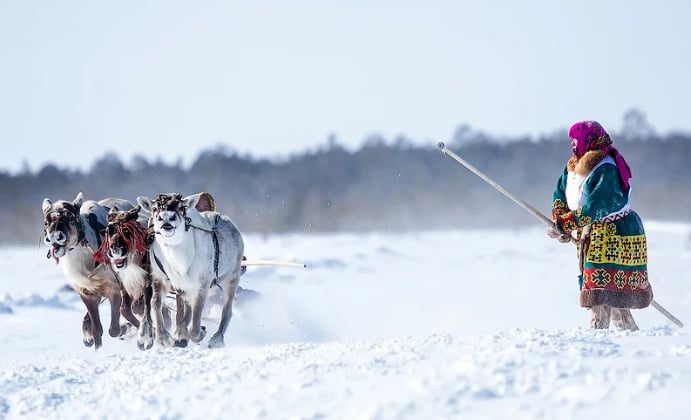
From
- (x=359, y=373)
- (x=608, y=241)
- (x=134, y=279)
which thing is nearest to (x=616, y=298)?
(x=608, y=241)

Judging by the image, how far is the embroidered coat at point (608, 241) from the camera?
7.54 m

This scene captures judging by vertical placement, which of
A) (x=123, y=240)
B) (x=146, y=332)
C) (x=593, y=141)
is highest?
(x=593, y=141)

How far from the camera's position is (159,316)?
836 centimetres

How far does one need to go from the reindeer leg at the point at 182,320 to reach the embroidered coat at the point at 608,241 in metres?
3.04

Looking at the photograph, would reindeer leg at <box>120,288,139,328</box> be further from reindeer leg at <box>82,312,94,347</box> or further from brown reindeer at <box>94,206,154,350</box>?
reindeer leg at <box>82,312,94,347</box>

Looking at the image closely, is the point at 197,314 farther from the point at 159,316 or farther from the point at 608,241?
the point at 608,241

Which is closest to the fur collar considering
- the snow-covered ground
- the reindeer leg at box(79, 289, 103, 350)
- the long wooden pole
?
the long wooden pole

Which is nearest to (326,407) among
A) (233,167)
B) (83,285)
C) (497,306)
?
(83,285)

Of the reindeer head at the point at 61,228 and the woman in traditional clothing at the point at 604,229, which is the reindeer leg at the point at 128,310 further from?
the woman in traditional clothing at the point at 604,229

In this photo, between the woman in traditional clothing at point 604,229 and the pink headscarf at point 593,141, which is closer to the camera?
the woman in traditional clothing at point 604,229

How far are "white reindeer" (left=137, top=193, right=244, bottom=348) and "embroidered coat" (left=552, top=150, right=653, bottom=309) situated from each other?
2826 mm

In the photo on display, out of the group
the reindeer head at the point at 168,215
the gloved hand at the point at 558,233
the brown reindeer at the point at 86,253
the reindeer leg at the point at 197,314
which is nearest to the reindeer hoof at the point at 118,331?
the brown reindeer at the point at 86,253

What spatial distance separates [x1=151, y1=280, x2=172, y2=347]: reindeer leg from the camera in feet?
27.3

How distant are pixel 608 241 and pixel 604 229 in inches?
3.6
